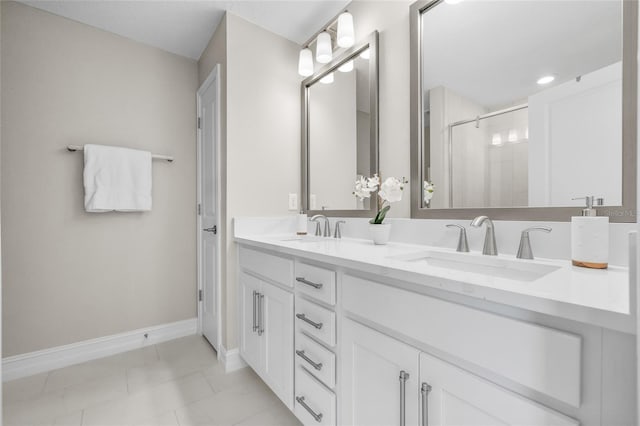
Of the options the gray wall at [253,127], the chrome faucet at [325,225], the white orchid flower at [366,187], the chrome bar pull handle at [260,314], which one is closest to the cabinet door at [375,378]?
the chrome bar pull handle at [260,314]

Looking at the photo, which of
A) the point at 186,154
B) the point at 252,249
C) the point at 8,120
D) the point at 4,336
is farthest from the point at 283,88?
the point at 4,336

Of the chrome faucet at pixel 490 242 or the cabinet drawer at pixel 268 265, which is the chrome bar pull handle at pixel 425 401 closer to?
the chrome faucet at pixel 490 242

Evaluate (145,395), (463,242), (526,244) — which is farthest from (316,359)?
(145,395)

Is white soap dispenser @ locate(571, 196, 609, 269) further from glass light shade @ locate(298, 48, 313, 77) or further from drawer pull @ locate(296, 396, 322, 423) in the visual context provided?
glass light shade @ locate(298, 48, 313, 77)

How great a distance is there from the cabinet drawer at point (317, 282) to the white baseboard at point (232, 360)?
0.97 meters

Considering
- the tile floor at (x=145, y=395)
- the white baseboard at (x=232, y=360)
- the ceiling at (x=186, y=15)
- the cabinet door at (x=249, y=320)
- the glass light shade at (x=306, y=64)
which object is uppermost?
the ceiling at (x=186, y=15)

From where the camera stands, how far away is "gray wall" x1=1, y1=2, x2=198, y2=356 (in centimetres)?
178

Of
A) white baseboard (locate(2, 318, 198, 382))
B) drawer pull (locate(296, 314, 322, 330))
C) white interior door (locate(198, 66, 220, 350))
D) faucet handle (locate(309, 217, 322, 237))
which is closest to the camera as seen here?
drawer pull (locate(296, 314, 322, 330))

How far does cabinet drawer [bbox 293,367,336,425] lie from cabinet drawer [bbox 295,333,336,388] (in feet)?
0.11

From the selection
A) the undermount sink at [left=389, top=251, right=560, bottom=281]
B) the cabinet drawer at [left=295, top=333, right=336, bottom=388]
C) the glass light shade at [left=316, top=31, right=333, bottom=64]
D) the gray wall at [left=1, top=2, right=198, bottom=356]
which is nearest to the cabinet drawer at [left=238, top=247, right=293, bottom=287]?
the cabinet drawer at [left=295, top=333, right=336, bottom=388]

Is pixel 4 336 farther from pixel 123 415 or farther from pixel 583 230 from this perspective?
pixel 583 230

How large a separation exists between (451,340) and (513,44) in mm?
1121

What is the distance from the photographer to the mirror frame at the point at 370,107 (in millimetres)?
1611

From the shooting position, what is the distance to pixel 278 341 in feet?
4.51
